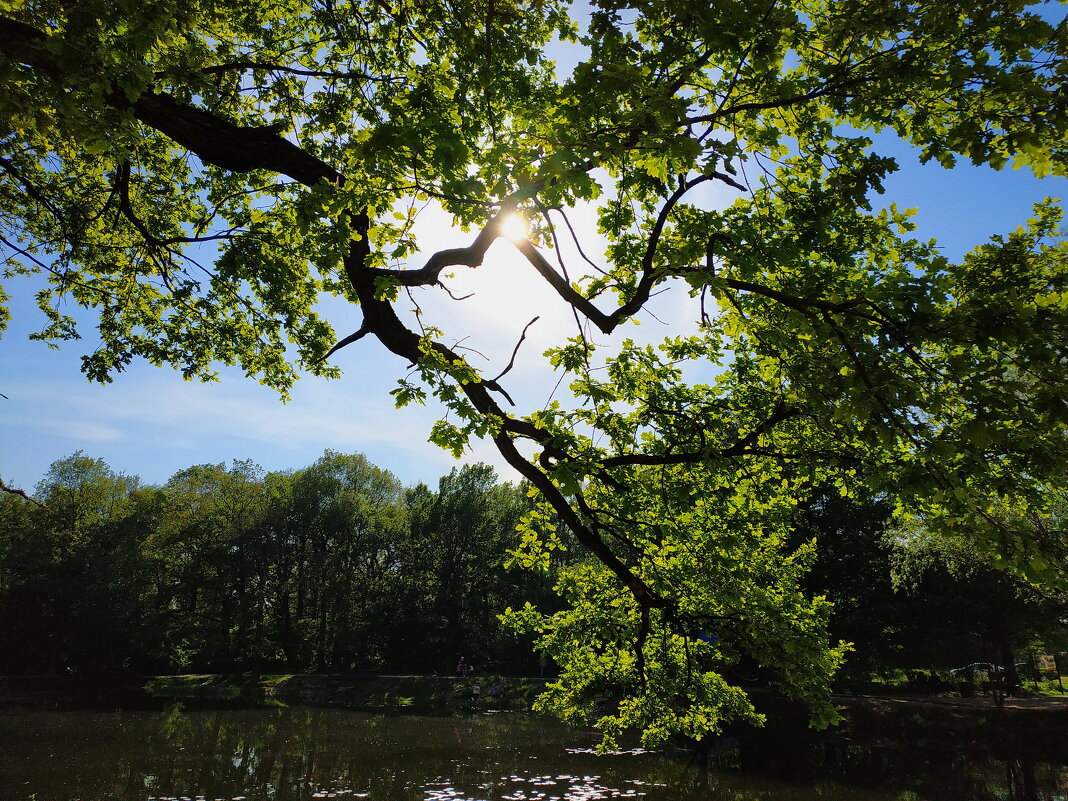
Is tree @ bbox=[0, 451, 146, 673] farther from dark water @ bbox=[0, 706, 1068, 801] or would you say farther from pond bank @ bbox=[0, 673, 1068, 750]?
dark water @ bbox=[0, 706, 1068, 801]

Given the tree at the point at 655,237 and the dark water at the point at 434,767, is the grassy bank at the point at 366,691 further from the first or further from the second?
the tree at the point at 655,237

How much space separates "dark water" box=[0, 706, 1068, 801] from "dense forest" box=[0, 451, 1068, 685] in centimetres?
935

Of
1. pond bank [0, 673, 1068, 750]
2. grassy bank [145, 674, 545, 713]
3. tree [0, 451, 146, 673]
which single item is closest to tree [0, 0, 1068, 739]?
pond bank [0, 673, 1068, 750]

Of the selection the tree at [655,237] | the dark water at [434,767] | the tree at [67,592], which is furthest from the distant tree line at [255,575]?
the tree at [655,237]

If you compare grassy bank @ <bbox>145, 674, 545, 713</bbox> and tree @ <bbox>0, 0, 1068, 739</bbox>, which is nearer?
tree @ <bbox>0, 0, 1068, 739</bbox>

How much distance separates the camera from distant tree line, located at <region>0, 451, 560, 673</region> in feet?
120

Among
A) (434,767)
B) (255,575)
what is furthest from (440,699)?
(255,575)

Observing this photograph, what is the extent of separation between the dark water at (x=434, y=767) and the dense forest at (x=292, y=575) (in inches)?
368

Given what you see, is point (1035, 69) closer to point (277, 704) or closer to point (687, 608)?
point (687, 608)

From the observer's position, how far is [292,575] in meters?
44.2

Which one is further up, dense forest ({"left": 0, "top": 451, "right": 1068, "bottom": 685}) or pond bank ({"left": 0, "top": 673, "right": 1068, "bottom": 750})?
dense forest ({"left": 0, "top": 451, "right": 1068, "bottom": 685})

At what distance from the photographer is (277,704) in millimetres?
30125

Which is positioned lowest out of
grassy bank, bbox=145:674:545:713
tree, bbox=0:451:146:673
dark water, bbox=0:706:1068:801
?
grassy bank, bbox=145:674:545:713

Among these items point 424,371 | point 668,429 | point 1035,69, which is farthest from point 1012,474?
point 424,371
